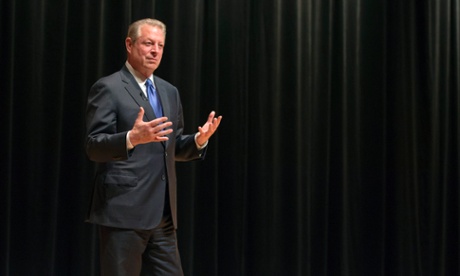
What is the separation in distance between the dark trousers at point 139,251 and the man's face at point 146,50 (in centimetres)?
60

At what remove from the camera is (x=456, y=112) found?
3975mm

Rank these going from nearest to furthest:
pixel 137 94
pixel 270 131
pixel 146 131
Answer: pixel 146 131
pixel 137 94
pixel 270 131

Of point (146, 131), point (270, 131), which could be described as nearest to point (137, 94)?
point (146, 131)

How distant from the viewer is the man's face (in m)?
2.37

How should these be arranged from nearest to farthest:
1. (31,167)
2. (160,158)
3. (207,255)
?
(160,158)
(31,167)
(207,255)

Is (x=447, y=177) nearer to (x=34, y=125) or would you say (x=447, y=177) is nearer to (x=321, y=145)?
(x=321, y=145)

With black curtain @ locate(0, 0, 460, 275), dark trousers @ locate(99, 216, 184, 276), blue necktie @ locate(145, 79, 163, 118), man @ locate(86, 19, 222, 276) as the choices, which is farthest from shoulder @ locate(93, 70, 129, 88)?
black curtain @ locate(0, 0, 460, 275)

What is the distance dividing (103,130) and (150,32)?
A: 460mm

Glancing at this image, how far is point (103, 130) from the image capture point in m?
2.19

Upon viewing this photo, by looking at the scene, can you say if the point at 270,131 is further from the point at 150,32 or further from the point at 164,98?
the point at 150,32

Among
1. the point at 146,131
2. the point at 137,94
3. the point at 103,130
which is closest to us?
the point at 146,131

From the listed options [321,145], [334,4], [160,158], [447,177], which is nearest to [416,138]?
[447,177]

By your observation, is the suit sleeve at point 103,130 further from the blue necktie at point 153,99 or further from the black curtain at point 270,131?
the black curtain at point 270,131

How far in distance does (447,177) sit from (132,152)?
2485 mm
